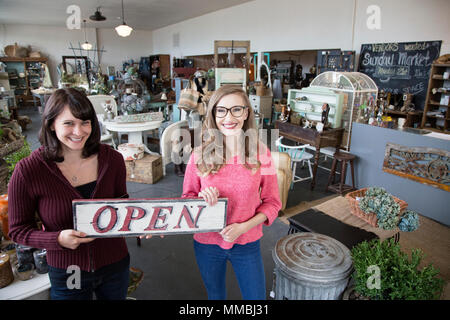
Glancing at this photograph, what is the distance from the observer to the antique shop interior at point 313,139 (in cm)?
163

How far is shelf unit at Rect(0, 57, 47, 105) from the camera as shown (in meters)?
14.3

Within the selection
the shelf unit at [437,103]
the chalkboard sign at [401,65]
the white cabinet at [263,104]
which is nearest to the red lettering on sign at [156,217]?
the shelf unit at [437,103]

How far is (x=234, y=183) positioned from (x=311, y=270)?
62cm

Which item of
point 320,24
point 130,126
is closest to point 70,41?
point 130,126

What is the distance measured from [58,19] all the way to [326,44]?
12.0 m

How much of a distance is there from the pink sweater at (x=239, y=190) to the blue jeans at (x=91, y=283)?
428 mm

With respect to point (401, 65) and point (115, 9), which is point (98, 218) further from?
point (115, 9)

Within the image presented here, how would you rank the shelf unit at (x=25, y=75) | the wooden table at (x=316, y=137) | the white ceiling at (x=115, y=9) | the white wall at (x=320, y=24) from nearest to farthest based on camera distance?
the wooden table at (x=316, y=137) < the white wall at (x=320, y=24) < the white ceiling at (x=115, y=9) < the shelf unit at (x=25, y=75)

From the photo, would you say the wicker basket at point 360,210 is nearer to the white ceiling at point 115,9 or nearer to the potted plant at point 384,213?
the potted plant at point 384,213

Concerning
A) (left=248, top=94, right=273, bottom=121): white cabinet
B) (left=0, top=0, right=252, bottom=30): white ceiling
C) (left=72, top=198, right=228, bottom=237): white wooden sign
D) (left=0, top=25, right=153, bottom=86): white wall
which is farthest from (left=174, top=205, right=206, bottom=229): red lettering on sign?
(left=0, top=25, right=153, bottom=86): white wall
